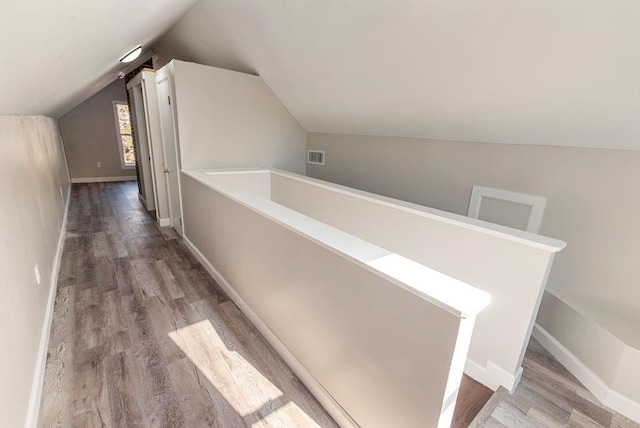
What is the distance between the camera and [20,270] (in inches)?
60.5

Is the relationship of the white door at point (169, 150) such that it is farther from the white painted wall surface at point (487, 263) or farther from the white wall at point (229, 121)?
the white painted wall surface at point (487, 263)

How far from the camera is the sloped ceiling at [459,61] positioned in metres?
1.38

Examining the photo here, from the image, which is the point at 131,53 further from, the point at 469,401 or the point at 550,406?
the point at 550,406

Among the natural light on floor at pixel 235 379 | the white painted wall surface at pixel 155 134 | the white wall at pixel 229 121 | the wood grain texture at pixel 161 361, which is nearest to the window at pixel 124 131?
the white painted wall surface at pixel 155 134

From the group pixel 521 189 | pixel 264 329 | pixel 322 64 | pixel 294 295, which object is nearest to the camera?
pixel 294 295

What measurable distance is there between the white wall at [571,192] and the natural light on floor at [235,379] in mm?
2065

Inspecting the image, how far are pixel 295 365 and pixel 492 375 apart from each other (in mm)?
1206

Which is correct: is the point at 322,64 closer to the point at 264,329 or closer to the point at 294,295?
the point at 294,295

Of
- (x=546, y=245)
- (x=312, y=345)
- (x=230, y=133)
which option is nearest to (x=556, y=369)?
(x=546, y=245)

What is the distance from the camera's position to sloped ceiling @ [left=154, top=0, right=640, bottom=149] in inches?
54.1

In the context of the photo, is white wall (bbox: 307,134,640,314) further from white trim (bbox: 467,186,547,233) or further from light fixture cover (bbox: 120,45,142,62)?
light fixture cover (bbox: 120,45,142,62)

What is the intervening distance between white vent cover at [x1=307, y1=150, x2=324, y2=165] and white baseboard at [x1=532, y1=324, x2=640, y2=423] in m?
2.94

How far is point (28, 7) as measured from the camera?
0.81 m

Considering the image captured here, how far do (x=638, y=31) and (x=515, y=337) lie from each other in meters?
1.52
